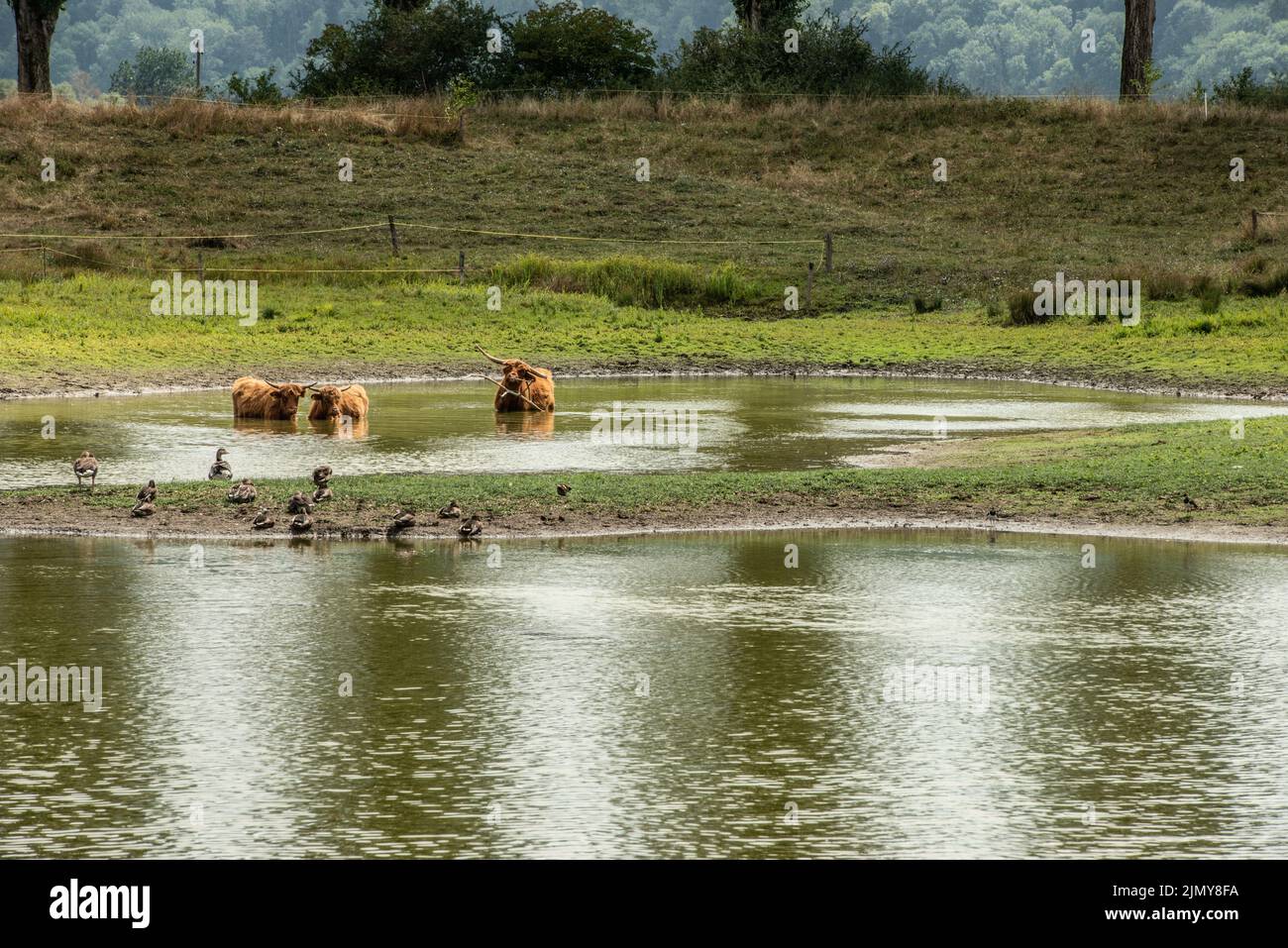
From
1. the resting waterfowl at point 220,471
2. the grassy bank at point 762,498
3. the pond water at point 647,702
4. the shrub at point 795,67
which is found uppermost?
the shrub at point 795,67

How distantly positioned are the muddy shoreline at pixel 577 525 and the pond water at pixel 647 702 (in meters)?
0.49

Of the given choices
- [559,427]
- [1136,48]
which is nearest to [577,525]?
[559,427]

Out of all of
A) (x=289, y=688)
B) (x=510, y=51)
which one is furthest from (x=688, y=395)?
(x=510, y=51)

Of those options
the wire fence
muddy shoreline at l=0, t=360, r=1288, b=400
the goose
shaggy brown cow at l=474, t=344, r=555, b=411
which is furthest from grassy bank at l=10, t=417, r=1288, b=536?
the wire fence

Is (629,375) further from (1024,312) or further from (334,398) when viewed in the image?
(334,398)

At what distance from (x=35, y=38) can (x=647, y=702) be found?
57896 mm

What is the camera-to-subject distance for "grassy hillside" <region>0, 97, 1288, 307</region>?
1831 inches

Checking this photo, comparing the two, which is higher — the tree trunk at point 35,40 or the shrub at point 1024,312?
the tree trunk at point 35,40

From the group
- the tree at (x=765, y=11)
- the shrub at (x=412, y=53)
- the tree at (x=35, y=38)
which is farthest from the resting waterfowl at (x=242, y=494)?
the tree at (x=765, y=11)

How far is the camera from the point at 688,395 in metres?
29.8

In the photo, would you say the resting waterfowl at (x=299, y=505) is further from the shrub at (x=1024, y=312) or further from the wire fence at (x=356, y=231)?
the wire fence at (x=356, y=231)

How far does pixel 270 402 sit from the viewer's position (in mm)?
25609

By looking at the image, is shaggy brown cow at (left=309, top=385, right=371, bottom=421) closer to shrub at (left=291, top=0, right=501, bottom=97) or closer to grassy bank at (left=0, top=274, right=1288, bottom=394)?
grassy bank at (left=0, top=274, right=1288, bottom=394)

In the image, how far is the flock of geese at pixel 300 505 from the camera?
16484 millimetres
